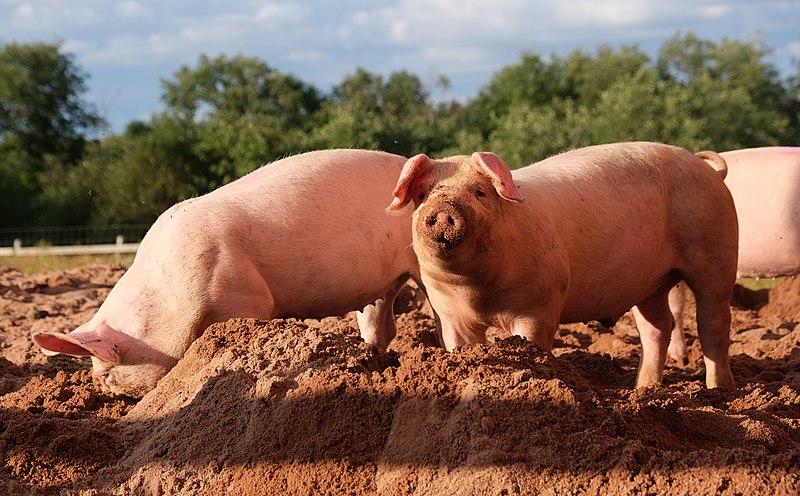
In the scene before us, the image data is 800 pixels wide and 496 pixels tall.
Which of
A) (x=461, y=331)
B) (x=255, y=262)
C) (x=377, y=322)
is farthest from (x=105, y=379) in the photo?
(x=377, y=322)

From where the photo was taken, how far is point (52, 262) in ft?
53.7

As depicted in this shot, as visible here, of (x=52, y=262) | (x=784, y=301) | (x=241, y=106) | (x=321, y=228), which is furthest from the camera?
(x=241, y=106)

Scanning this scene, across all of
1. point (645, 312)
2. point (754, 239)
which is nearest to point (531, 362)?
point (645, 312)

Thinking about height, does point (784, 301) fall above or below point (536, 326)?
below

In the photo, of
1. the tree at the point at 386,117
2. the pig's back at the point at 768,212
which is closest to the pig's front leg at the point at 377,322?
the pig's back at the point at 768,212

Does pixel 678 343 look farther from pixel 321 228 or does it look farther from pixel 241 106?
pixel 241 106

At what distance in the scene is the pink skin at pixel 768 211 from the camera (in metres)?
9.62

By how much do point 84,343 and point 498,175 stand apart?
2410 mm

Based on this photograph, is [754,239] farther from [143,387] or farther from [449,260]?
[143,387]

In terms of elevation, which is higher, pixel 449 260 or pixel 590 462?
pixel 449 260

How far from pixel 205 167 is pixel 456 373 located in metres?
39.7

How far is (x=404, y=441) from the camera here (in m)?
3.96

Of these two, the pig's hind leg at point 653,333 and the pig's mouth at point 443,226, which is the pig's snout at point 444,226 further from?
the pig's hind leg at point 653,333

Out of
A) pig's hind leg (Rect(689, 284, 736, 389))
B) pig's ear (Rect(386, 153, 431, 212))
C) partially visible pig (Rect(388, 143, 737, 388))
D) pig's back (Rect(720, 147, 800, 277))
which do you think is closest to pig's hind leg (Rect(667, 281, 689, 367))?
partially visible pig (Rect(388, 143, 737, 388))
